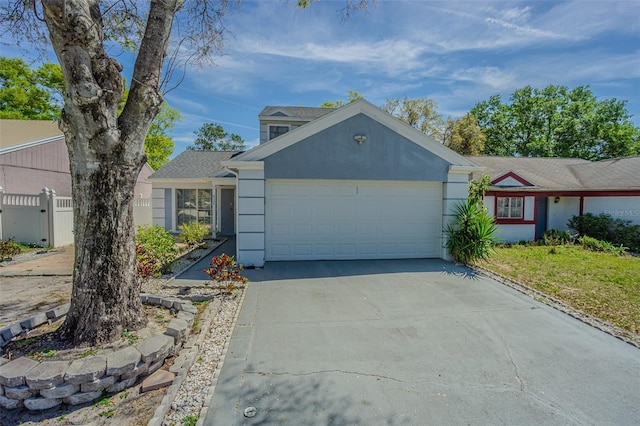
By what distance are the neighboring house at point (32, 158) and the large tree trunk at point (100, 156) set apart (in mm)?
12904

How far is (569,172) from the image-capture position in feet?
51.5

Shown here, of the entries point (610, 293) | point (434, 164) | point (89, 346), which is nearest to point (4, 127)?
point (89, 346)

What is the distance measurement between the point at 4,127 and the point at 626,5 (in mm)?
26430

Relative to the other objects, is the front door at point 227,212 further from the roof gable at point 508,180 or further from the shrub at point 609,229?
the shrub at point 609,229

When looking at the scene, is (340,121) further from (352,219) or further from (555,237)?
(555,237)

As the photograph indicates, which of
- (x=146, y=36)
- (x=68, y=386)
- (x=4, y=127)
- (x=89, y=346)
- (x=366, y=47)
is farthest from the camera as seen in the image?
(x=4, y=127)

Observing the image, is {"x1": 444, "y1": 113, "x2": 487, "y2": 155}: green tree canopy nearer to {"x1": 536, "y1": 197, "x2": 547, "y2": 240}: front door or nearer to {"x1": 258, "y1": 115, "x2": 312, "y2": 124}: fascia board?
{"x1": 536, "y1": 197, "x2": 547, "y2": 240}: front door

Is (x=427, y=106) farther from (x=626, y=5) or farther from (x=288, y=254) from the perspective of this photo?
(x=288, y=254)

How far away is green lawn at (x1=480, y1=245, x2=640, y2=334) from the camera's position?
5.63 meters

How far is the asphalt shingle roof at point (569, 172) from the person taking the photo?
42.8 ft

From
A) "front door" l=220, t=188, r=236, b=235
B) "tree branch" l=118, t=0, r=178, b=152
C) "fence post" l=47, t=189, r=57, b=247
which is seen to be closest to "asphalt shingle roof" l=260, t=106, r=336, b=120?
"front door" l=220, t=188, r=236, b=235

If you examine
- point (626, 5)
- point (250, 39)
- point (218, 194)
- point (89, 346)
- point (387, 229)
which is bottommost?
point (89, 346)

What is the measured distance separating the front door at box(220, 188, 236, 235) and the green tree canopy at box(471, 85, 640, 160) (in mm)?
26937

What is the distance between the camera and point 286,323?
190 inches
